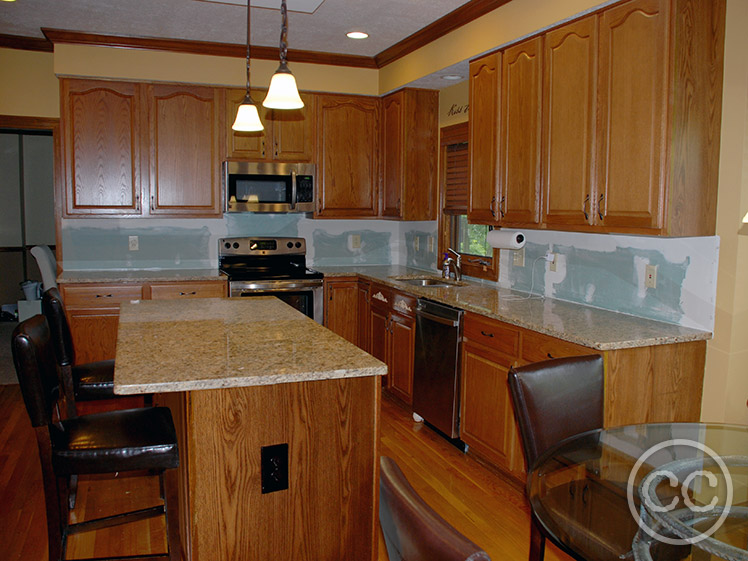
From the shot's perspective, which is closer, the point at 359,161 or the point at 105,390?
the point at 105,390

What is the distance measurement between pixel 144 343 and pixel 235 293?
7.80 feet

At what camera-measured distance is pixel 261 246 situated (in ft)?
17.2

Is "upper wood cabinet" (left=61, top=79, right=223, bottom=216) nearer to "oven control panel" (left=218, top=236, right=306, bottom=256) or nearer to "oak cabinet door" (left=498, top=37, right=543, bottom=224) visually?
"oven control panel" (left=218, top=236, right=306, bottom=256)

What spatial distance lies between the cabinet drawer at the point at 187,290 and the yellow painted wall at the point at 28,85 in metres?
1.62

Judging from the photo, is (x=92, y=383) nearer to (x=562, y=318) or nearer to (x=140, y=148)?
(x=562, y=318)

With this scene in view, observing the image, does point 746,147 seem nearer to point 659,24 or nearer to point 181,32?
point 659,24

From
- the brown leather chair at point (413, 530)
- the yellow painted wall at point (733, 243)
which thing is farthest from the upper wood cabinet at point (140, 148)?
the brown leather chair at point (413, 530)

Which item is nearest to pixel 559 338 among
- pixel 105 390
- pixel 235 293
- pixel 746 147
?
pixel 746 147

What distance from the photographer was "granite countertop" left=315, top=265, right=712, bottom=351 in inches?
101

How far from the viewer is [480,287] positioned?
162 inches

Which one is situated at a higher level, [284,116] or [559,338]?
[284,116]

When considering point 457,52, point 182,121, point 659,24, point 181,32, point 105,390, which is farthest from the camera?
point 182,121

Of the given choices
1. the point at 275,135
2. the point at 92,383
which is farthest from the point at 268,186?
the point at 92,383

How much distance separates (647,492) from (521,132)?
7.15 ft
